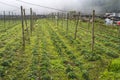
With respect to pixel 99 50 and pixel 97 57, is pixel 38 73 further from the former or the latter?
pixel 99 50

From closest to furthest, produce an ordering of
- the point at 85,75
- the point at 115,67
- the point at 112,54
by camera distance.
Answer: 1. the point at 85,75
2. the point at 115,67
3. the point at 112,54

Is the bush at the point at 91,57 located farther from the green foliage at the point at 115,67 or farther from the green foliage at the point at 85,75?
the green foliage at the point at 85,75

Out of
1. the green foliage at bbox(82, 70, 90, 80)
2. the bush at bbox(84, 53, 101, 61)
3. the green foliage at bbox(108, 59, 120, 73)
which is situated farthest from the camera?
the bush at bbox(84, 53, 101, 61)

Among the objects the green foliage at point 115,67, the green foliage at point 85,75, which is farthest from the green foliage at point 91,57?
the green foliage at point 85,75

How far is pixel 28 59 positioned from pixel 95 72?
5.43 metres

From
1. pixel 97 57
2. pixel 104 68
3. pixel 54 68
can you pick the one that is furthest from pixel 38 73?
pixel 97 57

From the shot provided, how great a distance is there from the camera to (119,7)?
12712 cm

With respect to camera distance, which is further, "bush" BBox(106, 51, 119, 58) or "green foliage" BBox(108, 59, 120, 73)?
"bush" BBox(106, 51, 119, 58)

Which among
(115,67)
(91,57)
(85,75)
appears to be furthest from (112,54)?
(85,75)

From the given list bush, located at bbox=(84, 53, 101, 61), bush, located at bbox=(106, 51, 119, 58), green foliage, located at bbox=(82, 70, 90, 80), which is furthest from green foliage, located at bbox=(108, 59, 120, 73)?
bush, located at bbox=(106, 51, 119, 58)

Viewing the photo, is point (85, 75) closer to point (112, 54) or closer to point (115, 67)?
point (115, 67)

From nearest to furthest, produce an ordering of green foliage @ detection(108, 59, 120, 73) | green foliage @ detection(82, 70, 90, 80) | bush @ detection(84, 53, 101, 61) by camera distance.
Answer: green foliage @ detection(82, 70, 90, 80) → green foliage @ detection(108, 59, 120, 73) → bush @ detection(84, 53, 101, 61)

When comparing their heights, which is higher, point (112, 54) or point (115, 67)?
point (112, 54)

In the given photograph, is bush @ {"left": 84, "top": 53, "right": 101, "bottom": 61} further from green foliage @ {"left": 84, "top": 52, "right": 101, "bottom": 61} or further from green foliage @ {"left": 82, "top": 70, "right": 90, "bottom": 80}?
green foliage @ {"left": 82, "top": 70, "right": 90, "bottom": 80}
